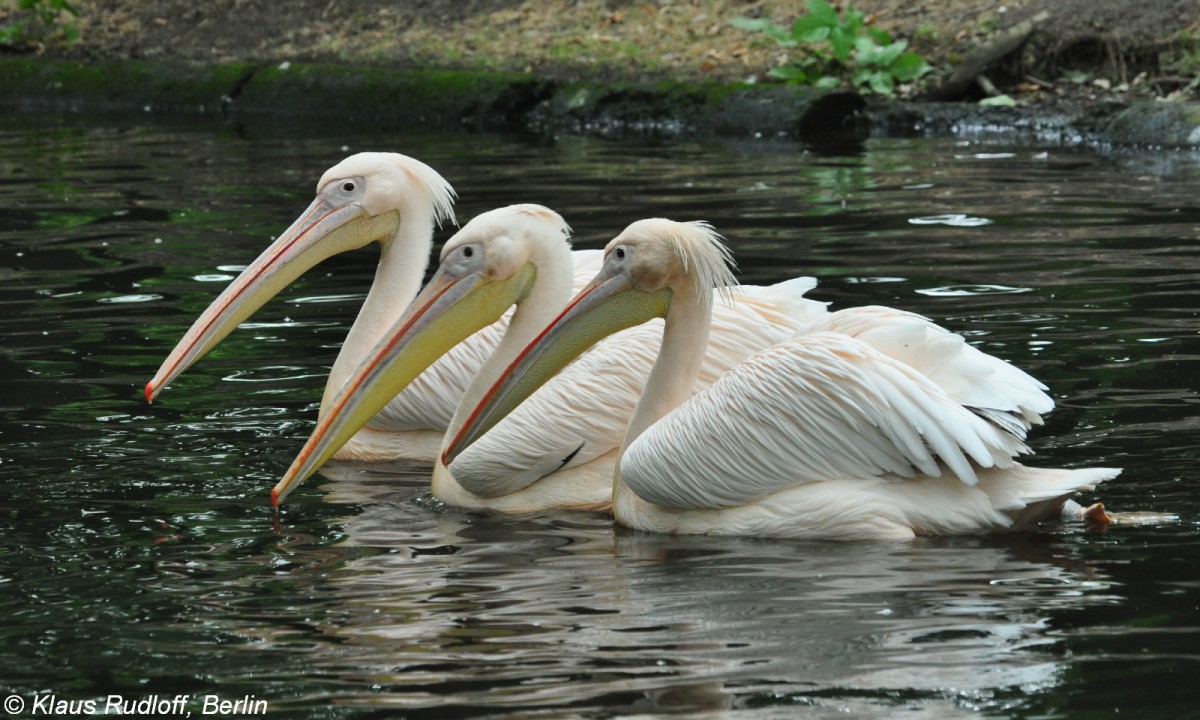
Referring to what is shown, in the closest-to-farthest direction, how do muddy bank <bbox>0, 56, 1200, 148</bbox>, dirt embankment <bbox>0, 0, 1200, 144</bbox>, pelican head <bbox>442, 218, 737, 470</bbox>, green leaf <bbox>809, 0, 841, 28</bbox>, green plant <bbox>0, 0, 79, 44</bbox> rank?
pelican head <bbox>442, 218, 737, 470</bbox> < muddy bank <bbox>0, 56, 1200, 148</bbox> < dirt embankment <bbox>0, 0, 1200, 144</bbox> < green leaf <bbox>809, 0, 841, 28</bbox> < green plant <bbox>0, 0, 79, 44</bbox>

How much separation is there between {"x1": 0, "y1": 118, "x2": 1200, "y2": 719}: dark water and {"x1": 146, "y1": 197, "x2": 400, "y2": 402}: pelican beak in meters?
0.34

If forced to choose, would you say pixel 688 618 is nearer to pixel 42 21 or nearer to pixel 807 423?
pixel 807 423

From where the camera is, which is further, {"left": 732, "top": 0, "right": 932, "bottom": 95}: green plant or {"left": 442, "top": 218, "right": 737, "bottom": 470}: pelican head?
{"left": 732, "top": 0, "right": 932, "bottom": 95}: green plant

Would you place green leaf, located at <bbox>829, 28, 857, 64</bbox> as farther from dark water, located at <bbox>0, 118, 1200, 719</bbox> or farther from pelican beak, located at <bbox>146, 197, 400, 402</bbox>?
pelican beak, located at <bbox>146, 197, 400, 402</bbox>

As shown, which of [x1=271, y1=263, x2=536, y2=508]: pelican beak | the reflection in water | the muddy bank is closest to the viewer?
the reflection in water

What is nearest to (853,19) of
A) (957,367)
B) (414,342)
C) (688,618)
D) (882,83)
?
(882,83)

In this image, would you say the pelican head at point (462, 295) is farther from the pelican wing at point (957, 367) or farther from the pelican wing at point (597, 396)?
the pelican wing at point (957, 367)

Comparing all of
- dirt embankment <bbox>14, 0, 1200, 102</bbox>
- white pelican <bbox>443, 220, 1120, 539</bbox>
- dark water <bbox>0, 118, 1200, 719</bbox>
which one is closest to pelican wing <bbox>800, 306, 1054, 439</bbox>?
white pelican <bbox>443, 220, 1120, 539</bbox>

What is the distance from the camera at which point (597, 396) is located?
4793mm

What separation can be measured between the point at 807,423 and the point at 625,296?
2.18ft

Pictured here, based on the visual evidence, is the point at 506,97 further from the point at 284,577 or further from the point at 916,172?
the point at 284,577

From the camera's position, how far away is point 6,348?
642 centimetres

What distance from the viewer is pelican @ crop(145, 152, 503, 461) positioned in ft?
17.3

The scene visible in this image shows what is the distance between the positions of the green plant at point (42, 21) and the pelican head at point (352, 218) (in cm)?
1139
